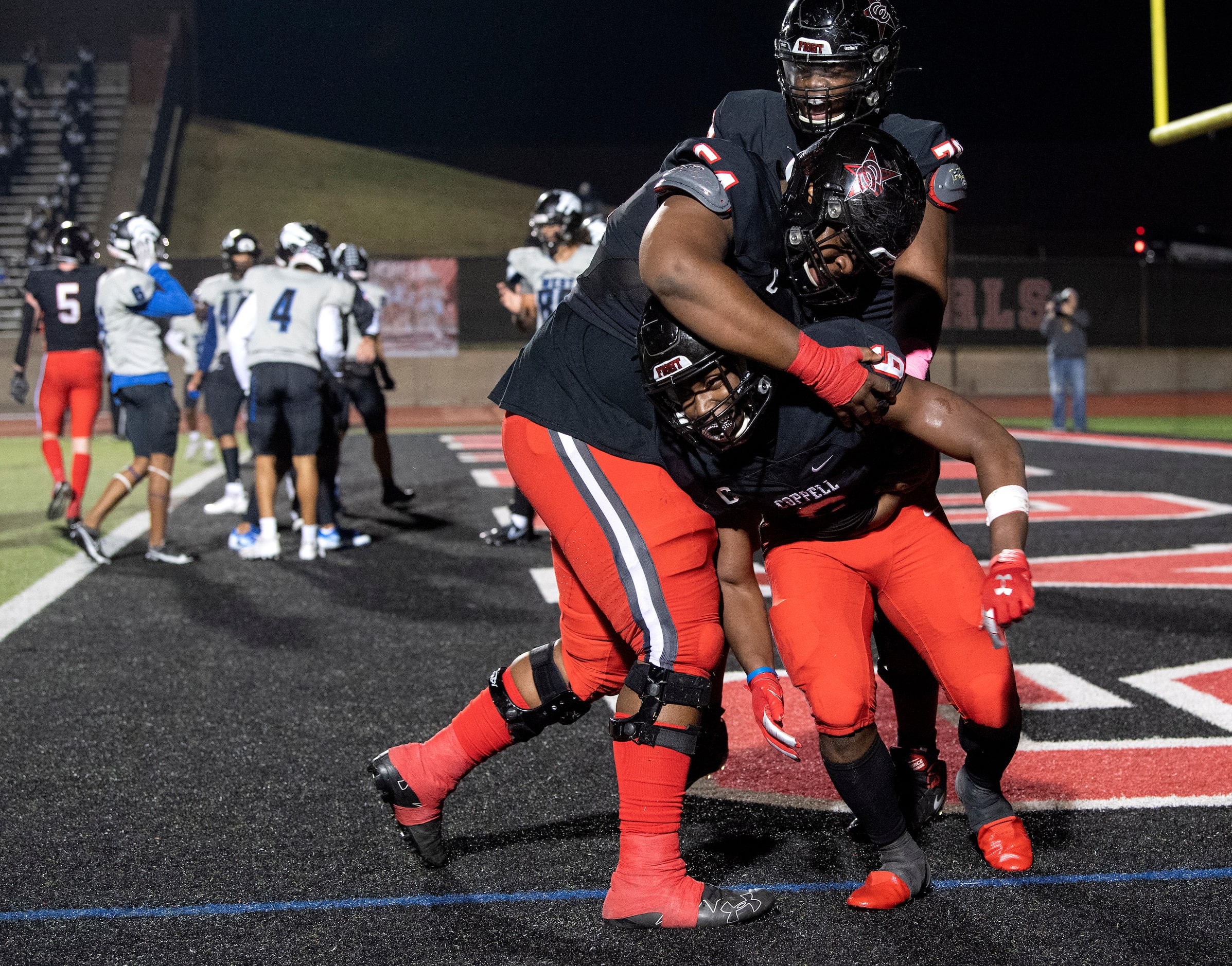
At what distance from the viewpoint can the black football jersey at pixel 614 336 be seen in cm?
243

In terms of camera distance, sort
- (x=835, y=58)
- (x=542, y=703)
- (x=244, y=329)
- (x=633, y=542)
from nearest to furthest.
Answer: (x=633, y=542)
(x=835, y=58)
(x=542, y=703)
(x=244, y=329)

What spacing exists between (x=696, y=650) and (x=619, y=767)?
30 centimetres

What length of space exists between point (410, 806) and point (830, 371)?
1422mm

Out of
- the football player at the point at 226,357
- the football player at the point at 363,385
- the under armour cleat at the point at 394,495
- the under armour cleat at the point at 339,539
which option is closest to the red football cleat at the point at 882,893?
the under armour cleat at the point at 339,539

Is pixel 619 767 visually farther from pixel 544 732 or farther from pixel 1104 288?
pixel 1104 288

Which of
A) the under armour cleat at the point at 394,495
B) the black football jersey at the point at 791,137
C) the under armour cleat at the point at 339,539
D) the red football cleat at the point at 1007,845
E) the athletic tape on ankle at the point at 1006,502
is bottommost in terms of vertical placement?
the under armour cleat at the point at 394,495

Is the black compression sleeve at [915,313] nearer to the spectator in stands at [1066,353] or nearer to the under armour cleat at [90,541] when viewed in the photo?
the under armour cleat at [90,541]

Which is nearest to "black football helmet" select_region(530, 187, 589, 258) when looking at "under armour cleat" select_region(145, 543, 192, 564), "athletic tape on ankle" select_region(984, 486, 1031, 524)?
"under armour cleat" select_region(145, 543, 192, 564)

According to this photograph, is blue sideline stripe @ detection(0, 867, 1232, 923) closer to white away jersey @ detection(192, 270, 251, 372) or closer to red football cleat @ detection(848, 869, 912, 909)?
red football cleat @ detection(848, 869, 912, 909)

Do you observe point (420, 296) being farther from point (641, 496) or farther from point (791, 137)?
point (641, 496)

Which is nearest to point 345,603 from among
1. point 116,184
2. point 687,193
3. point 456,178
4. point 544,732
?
point 544,732

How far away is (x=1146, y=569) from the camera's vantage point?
6.62m

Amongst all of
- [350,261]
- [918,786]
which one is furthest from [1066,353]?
[918,786]

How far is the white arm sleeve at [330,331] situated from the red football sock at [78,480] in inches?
69.8
